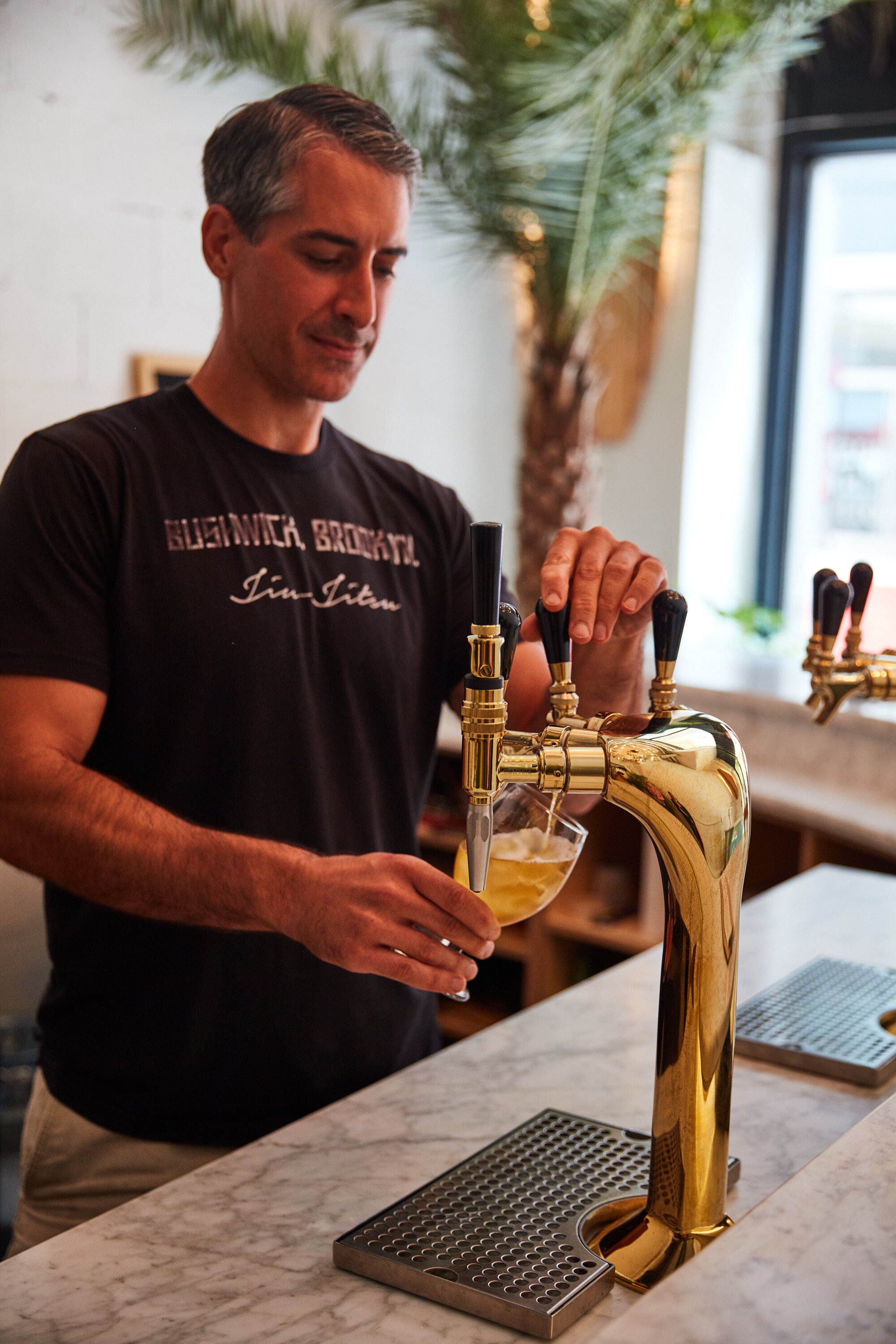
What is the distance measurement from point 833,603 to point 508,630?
0.38m

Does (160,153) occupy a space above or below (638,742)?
above

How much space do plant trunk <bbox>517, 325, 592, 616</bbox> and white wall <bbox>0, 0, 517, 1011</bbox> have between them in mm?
1129

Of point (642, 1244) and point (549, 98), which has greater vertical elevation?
point (549, 98)

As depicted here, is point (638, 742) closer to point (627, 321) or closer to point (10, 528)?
point (10, 528)

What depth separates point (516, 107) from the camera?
3695 mm

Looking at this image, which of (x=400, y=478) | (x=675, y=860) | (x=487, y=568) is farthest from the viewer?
(x=400, y=478)

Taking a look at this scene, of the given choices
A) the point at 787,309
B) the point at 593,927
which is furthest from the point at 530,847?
the point at 787,309

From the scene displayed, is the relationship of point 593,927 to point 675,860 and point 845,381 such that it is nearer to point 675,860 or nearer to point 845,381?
point 675,860

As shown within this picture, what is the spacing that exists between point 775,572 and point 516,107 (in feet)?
7.72

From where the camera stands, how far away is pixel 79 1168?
1.43 metres

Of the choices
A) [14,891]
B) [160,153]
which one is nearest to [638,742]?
[14,891]

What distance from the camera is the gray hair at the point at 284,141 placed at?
1.46 m

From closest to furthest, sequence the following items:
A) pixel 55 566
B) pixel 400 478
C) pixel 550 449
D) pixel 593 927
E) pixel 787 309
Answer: pixel 55 566 → pixel 400 478 → pixel 593 927 → pixel 550 449 → pixel 787 309

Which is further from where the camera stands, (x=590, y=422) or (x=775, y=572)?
(x=775, y=572)
